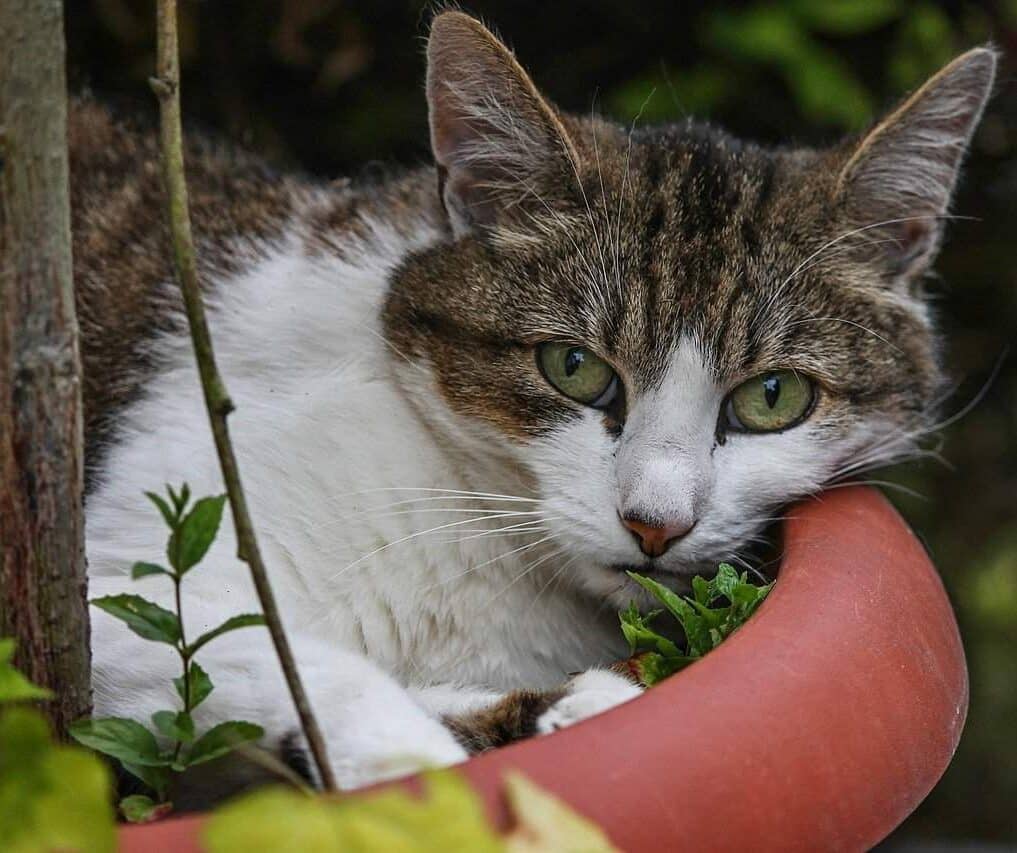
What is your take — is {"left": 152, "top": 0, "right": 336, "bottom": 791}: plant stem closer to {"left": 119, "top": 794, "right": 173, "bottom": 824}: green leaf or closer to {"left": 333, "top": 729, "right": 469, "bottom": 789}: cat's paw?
{"left": 333, "top": 729, "right": 469, "bottom": 789}: cat's paw

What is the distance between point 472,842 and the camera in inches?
34.2

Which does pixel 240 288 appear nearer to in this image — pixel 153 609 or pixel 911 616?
pixel 153 609

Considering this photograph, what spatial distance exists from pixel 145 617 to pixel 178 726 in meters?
0.12

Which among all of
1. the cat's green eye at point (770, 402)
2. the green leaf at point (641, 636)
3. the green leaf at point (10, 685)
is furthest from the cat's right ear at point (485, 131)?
the green leaf at point (10, 685)

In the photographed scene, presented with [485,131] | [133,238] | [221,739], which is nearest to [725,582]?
[221,739]

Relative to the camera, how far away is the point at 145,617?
51.8 inches

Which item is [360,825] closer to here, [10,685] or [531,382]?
[10,685]

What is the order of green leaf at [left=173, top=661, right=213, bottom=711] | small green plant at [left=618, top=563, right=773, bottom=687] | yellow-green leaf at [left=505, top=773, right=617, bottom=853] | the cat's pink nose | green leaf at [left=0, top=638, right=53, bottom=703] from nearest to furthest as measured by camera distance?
1. yellow-green leaf at [left=505, top=773, right=617, bottom=853]
2. green leaf at [left=0, top=638, right=53, bottom=703]
3. green leaf at [left=173, top=661, right=213, bottom=711]
4. small green plant at [left=618, top=563, right=773, bottom=687]
5. the cat's pink nose

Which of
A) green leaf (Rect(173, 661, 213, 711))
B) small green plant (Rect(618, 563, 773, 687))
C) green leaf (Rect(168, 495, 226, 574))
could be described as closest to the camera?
green leaf (Rect(168, 495, 226, 574))

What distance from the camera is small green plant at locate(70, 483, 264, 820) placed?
4.14ft

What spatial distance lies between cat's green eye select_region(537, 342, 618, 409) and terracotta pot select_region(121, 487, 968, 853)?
382 millimetres

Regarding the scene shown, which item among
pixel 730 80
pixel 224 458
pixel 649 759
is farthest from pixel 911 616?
pixel 730 80

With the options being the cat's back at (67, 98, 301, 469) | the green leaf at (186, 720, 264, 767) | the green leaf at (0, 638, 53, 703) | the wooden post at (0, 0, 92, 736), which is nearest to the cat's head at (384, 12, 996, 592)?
the cat's back at (67, 98, 301, 469)

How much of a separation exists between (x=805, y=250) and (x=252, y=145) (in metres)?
1.57
